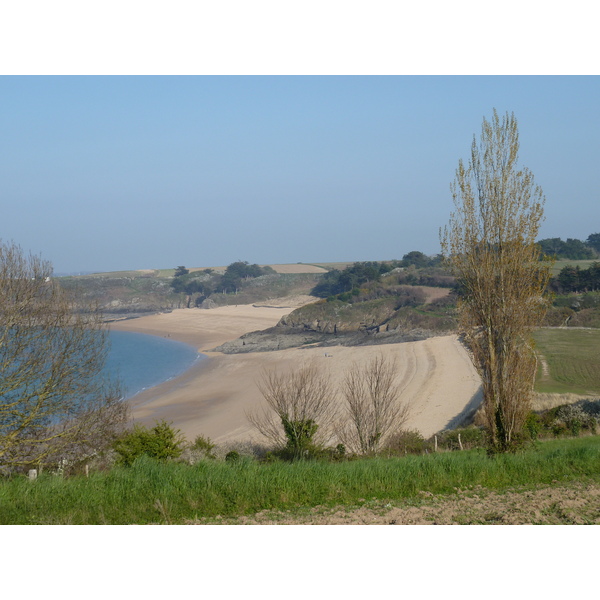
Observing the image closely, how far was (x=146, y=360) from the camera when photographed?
178ft

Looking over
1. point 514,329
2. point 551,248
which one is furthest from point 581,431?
point 551,248

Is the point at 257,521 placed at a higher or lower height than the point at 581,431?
higher

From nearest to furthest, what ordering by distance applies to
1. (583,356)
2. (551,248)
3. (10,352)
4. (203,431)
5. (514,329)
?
(10,352), (514,329), (203,431), (583,356), (551,248)

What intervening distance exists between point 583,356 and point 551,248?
80.4 metres

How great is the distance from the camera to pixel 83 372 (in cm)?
1237

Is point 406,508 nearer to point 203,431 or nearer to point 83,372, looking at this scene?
point 83,372

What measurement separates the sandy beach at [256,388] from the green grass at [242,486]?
12961 mm

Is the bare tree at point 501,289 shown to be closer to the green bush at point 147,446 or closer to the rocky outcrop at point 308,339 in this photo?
the green bush at point 147,446

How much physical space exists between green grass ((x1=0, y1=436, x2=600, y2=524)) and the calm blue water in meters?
29.6

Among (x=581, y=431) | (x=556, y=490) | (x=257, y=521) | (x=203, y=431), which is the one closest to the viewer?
(x=257, y=521)

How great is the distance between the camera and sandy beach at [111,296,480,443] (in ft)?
93.1

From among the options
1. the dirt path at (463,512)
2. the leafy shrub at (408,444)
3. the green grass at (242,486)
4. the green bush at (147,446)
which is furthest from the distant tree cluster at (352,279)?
the dirt path at (463,512)

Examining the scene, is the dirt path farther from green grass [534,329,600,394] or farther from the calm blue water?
the calm blue water

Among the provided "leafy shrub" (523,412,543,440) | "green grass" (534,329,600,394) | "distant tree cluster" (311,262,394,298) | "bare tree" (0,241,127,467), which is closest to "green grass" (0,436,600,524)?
"bare tree" (0,241,127,467)
